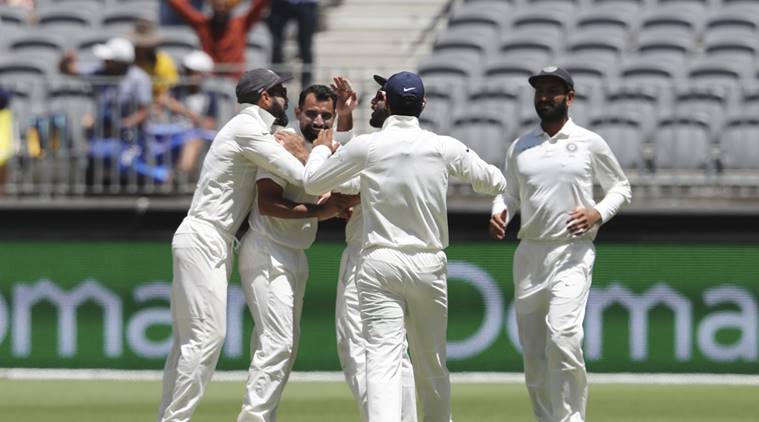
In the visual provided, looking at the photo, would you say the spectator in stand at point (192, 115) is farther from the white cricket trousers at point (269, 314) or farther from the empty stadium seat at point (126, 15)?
the white cricket trousers at point (269, 314)

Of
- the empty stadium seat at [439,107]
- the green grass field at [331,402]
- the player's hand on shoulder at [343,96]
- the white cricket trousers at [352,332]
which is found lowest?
the green grass field at [331,402]

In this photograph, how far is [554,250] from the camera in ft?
32.7

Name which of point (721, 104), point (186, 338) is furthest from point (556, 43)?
point (186, 338)

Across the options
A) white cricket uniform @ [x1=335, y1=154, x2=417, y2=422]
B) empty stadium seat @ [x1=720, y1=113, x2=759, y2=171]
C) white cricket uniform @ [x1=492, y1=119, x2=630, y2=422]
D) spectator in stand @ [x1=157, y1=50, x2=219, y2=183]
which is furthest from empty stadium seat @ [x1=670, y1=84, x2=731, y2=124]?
white cricket uniform @ [x1=335, y1=154, x2=417, y2=422]

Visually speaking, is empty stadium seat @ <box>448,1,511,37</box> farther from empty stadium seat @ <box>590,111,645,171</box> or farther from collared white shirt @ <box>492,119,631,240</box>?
collared white shirt @ <box>492,119,631,240</box>

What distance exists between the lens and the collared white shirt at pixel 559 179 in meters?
9.97

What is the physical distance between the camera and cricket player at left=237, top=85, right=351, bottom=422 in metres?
Result: 9.55

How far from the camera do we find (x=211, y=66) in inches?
623

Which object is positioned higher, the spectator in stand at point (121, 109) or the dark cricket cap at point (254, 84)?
the dark cricket cap at point (254, 84)

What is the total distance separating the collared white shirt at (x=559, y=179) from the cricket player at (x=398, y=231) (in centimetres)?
105

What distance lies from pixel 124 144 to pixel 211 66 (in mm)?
1334

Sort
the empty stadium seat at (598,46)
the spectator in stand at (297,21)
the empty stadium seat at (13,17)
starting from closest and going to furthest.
→ the spectator in stand at (297,21) → the empty stadium seat at (598,46) → the empty stadium seat at (13,17)

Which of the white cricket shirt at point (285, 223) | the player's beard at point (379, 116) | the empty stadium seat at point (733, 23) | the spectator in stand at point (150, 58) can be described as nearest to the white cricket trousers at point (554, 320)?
the player's beard at point (379, 116)

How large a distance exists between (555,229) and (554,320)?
573 millimetres
